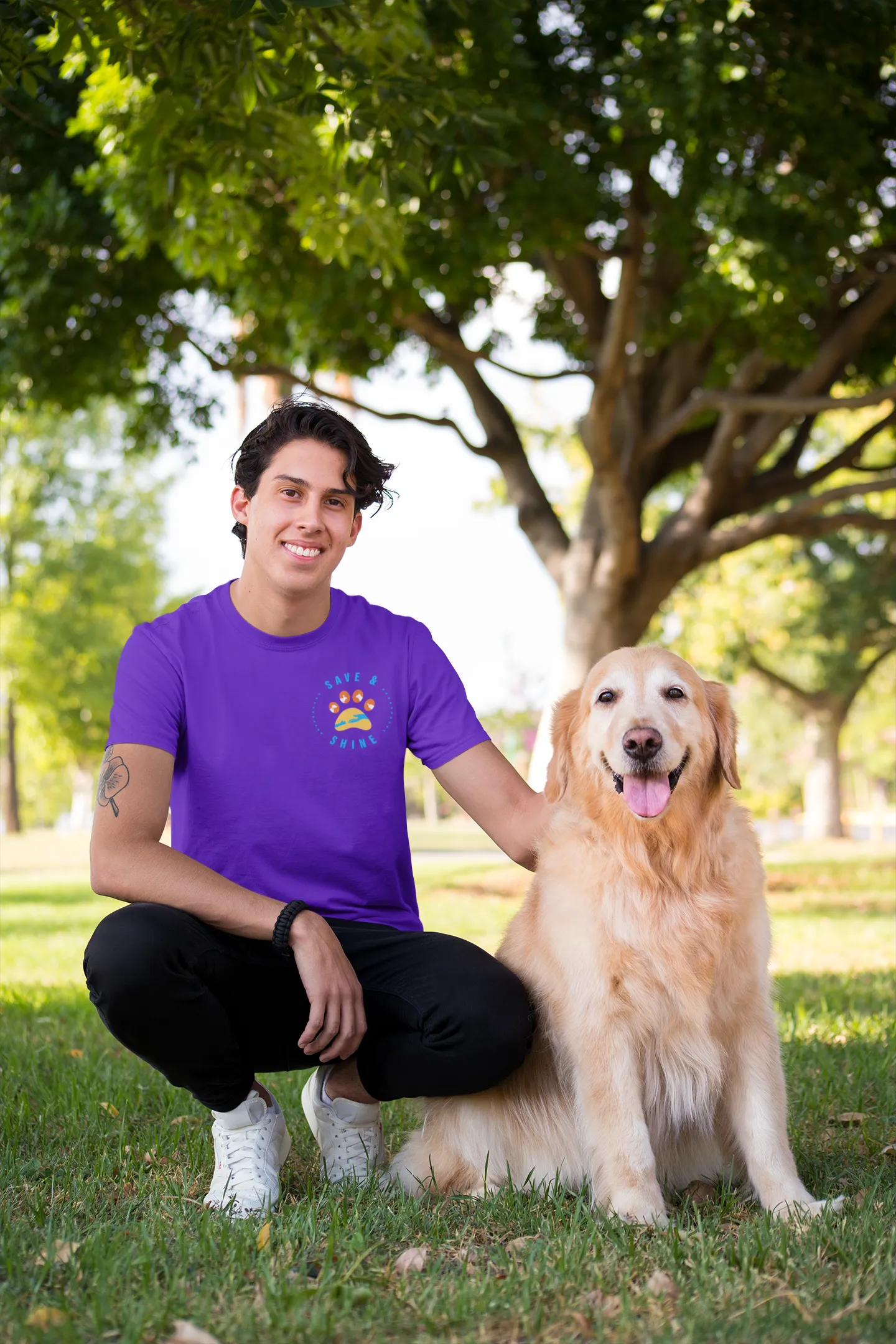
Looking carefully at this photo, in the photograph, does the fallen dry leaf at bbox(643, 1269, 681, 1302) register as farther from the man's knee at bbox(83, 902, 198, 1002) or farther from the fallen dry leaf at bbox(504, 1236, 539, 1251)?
the man's knee at bbox(83, 902, 198, 1002)

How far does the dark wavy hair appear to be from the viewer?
316cm

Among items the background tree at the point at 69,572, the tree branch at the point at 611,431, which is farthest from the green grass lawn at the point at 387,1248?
the background tree at the point at 69,572

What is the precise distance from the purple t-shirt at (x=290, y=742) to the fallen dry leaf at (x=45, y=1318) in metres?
1.19

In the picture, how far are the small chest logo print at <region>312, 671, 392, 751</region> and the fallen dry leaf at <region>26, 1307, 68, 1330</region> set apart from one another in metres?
1.47

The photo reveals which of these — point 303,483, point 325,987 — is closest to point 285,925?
point 325,987

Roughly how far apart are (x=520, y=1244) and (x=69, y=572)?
25.7 m

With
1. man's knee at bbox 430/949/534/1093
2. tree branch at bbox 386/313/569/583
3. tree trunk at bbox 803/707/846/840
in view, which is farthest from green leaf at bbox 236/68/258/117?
tree trunk at bbox 803/707/846/840

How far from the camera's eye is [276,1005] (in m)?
2.93

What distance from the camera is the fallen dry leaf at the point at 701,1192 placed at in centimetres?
275

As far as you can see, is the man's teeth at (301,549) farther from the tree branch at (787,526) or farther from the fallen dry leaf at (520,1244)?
the tree branch at (787,526)

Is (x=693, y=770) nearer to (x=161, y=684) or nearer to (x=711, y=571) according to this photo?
(x=161, y=684)

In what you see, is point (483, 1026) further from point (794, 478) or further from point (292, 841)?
point (794, 478)

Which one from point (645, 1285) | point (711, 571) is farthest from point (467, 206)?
point (711, 571)

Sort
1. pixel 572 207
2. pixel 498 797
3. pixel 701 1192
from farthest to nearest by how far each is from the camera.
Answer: pixel 572 207 < pixel 498 797 < pixel 701 1192
